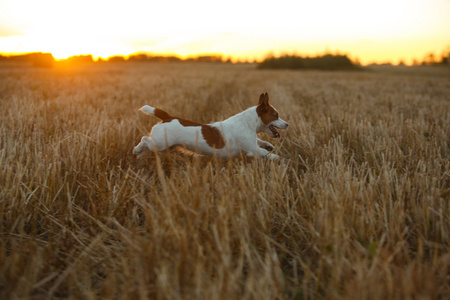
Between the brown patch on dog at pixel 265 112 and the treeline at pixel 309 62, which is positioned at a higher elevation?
the treeline at pixel 309 62

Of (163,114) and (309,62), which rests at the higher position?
(309,62)

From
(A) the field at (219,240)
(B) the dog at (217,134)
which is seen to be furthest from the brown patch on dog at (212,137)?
(A) the field at (219,240)

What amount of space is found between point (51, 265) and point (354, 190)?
1642 millimetres

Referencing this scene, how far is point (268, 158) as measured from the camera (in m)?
3.02

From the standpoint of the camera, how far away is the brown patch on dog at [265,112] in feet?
10.7

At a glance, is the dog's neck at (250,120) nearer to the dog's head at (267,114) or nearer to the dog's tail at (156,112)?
the dog's head at (267,114)

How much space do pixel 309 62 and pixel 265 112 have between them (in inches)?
1338

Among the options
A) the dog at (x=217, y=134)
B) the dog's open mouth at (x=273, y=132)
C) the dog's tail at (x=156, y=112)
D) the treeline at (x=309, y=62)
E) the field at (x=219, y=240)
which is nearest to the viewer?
the field at (x=219, y=240)

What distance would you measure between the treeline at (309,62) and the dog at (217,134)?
108 feet

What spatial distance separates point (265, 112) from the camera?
10.8ft

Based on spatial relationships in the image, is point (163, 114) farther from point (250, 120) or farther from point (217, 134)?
point (250, 120)

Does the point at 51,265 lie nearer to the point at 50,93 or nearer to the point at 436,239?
the point at 436,239

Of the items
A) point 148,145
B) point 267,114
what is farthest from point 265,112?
point 148,145

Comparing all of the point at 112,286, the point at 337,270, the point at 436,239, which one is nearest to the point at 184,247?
the point at 112,286
